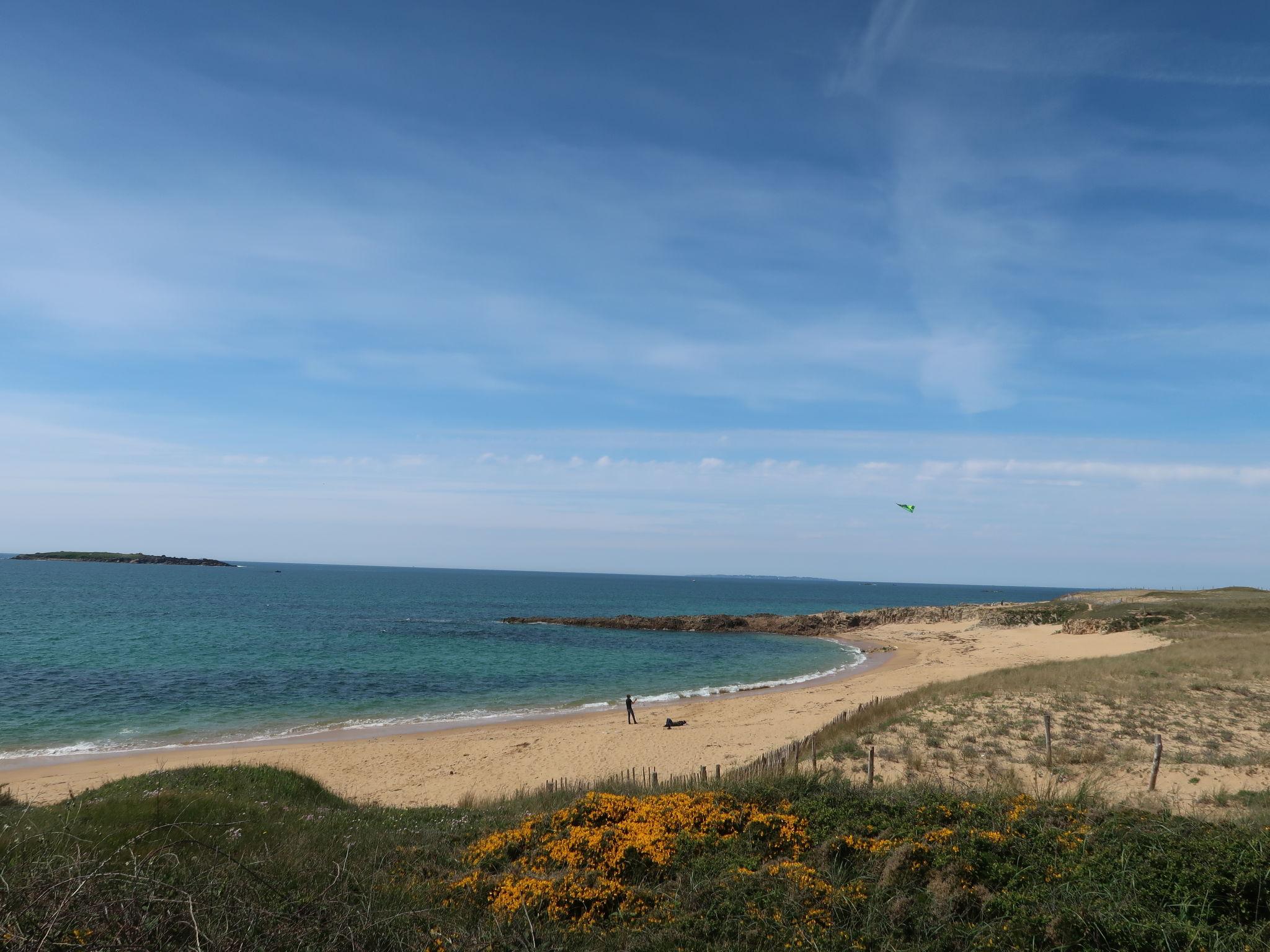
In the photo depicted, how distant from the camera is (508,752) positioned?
23.9 metres

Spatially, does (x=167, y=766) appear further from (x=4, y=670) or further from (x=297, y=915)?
(x=4, y=670)

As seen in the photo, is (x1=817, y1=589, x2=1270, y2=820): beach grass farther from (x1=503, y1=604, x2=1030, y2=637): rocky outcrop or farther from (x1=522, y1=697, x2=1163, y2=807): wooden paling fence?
(x1=503, y1=604, x2=1030, y2=637): rocky outcrop

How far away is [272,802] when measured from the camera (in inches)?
496

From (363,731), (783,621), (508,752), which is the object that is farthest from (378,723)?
(783,621)

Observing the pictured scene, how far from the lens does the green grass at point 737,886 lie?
5.47m

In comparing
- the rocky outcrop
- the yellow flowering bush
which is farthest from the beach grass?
the rocky outcrop

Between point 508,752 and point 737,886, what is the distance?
60.3 feet

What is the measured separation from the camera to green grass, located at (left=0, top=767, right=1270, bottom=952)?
5469 millimetres

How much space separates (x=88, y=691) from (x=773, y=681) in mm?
35469

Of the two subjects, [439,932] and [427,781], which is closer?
[439,932]

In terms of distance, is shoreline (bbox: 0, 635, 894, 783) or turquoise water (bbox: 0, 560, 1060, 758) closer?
shoreline (bbox: 0, 635, 894, 783)

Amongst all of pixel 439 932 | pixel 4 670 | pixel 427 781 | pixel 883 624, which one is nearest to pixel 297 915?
pixel 439 932

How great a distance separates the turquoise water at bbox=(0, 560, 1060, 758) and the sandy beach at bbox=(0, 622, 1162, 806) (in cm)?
302

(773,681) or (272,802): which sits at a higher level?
(272,802)
